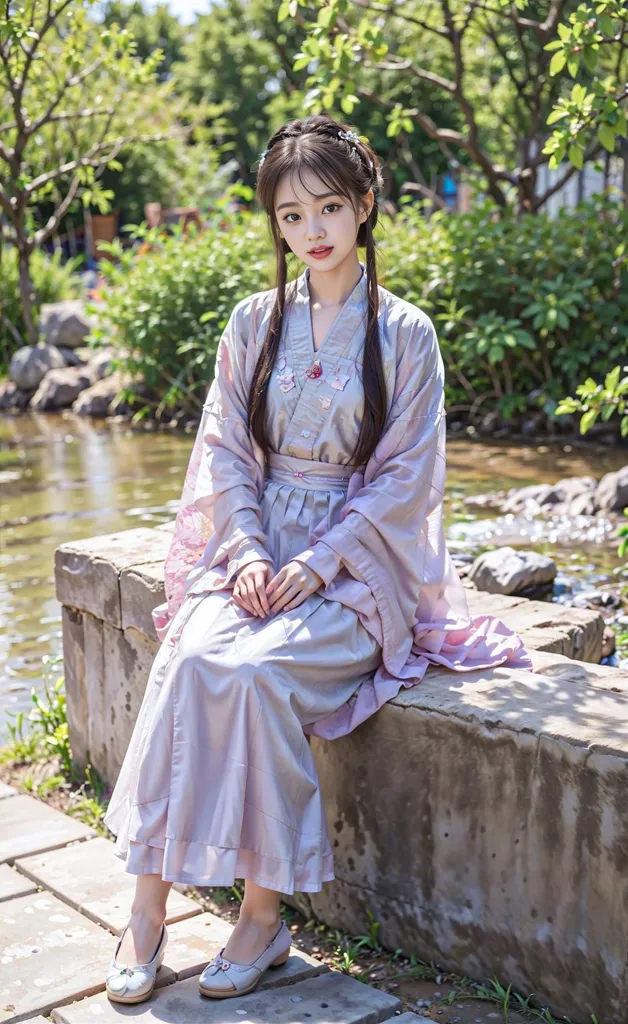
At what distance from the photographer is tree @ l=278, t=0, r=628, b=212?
3.23m

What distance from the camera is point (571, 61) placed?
10.6 feet

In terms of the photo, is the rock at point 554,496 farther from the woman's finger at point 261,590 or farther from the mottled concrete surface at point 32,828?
the woman's finger at point 261,590

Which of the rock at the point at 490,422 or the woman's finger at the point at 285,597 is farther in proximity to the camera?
the rock at the point at 490,422

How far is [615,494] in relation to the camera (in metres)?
6.03

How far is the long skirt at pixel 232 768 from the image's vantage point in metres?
2.16

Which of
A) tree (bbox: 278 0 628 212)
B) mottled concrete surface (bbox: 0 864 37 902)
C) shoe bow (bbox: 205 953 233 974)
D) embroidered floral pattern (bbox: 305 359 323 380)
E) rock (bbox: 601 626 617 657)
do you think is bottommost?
mottled concrete surface (bbox: 0 864 37 902)

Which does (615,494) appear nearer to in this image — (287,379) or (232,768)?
(287,379)

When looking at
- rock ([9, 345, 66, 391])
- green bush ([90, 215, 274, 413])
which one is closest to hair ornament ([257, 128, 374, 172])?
green bush ([90, 215, 274, 413])

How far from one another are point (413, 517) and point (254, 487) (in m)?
0.38

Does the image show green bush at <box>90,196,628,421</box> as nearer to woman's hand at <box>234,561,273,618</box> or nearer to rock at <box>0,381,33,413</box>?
rock at <box>0,381,33,413</box>

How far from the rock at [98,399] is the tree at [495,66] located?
12.6 ft

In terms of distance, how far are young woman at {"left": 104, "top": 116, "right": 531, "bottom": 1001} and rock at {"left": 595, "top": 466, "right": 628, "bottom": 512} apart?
3541 mm

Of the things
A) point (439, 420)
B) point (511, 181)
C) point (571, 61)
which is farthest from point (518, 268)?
point (439, 420)

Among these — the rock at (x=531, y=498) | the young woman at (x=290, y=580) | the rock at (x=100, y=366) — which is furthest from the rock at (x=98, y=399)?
the young woman at (x=290, y=580)
